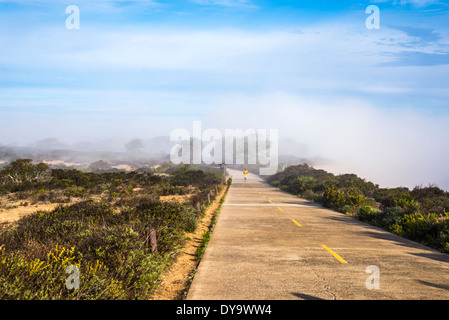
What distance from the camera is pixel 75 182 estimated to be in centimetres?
2772

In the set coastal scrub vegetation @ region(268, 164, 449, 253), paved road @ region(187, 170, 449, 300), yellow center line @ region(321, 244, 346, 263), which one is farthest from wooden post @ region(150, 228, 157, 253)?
coastal scrub vegetation @ region(268, 164, 449, 253)

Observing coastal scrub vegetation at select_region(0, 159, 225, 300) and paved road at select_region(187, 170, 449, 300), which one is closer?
coastal scrub vegetation at select_region(0, 159, 225, 300)

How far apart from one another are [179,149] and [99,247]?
13269 cm

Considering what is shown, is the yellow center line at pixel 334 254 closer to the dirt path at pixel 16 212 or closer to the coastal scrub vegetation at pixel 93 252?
the coastal scrub vegetation at pixel 93 252

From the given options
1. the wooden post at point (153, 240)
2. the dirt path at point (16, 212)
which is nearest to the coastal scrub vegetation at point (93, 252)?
the wooden post at point (153, 240)

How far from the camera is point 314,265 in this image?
24.0 feet

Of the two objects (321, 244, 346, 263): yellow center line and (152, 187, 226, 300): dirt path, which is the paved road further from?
(152, 187, 226, 300): dirt path

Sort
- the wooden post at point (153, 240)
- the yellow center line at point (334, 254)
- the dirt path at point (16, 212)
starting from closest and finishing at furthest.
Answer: the wooden post at point (153, 240) < the yellow center line at point (334, 254) < the dirt path at point (16, 212)

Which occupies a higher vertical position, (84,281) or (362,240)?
(84,281)

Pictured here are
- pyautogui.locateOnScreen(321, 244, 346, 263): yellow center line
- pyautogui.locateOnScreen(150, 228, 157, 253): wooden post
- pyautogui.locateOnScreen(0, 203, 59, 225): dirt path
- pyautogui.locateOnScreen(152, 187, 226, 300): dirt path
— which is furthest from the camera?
pyautogui.locateOnScreen(0, 203, 59, 225): dirt path

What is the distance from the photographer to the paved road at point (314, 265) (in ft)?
18.4

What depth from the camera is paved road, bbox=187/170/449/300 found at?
5605 millimetres
